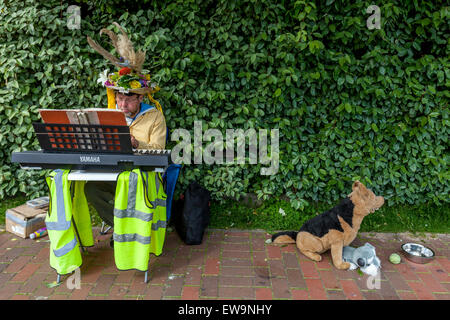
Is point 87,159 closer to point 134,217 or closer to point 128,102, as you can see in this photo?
point 134,217

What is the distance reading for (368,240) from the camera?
3.79 m

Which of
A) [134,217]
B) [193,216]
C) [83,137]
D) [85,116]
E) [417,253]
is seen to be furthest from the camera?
[193,216]

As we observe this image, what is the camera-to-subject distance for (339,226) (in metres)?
3.17

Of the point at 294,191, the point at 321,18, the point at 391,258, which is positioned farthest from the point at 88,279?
the point at 321,18

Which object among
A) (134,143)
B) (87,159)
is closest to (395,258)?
(134,143)

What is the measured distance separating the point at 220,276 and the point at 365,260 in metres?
1.43

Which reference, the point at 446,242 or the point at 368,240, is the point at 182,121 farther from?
the point at 446,242

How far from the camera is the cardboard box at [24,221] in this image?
3.66m

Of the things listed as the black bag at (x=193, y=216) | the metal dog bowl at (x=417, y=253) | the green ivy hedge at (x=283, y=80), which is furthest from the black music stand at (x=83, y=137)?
the metal dog bowl at (x=417, y=253)

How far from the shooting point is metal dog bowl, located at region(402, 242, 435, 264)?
10.9ft

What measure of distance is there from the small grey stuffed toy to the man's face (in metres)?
2.66

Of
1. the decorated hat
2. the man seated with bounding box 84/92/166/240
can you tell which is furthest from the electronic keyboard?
the decorated hat

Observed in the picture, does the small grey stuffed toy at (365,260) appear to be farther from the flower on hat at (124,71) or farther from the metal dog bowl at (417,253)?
the flower on hat at (124,71)

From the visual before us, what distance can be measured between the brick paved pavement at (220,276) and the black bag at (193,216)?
5.0 inches
